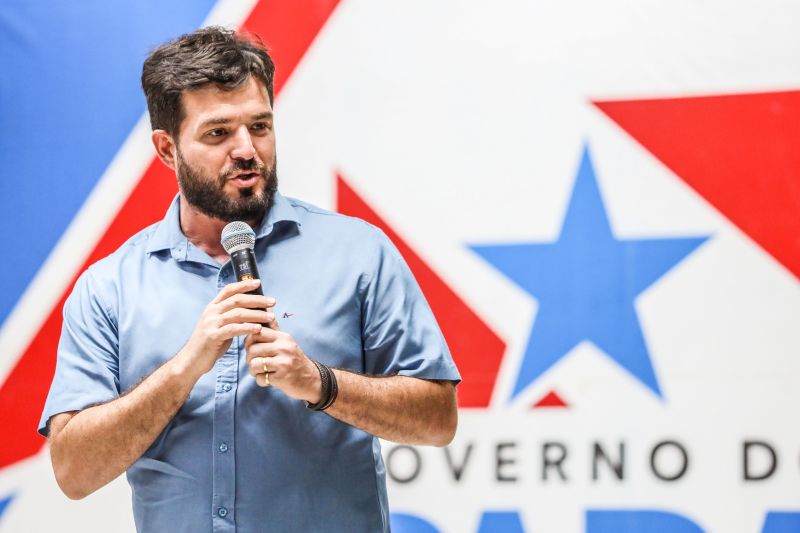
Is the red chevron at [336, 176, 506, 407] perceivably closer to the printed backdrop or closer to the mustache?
the printed backdrop

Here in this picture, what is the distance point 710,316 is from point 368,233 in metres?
1.07

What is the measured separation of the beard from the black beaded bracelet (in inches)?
14.4

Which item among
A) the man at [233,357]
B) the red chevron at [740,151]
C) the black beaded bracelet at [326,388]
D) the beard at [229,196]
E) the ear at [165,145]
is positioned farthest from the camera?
the red chevron at [740,151]

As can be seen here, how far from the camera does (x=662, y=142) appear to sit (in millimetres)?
2592

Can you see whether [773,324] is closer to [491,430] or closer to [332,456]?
[491,430]

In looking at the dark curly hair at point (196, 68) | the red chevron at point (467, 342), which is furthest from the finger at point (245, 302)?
the red chevron at point (467, 342)

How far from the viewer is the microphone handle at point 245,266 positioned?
1578mm

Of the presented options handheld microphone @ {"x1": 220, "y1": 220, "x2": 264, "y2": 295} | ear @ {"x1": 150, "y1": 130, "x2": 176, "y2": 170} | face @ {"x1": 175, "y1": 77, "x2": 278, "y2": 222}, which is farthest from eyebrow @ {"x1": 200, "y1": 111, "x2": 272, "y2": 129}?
handheld microphone @ {"x1": 220, "y1": 220, "x2": 264, "y2": 295}

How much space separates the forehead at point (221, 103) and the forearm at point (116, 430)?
18.8 inches

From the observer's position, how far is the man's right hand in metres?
1.52

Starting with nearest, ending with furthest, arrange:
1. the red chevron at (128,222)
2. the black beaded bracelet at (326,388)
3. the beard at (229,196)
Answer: the black beaded bracelet at (326,388), the beard at (229,196), the red chevron at (128,222)

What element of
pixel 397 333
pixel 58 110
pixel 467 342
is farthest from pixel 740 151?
pixel 58 110

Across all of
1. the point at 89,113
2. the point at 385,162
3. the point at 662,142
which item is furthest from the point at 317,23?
the point at 662,142

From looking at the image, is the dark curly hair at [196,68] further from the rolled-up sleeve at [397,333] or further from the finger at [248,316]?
the finger at [248,316]
